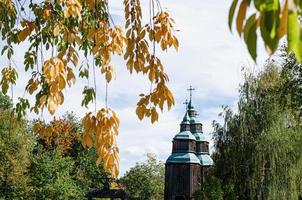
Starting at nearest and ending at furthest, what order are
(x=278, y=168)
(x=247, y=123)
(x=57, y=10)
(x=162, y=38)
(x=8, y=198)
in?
1. (x=162, y=38)
2. (x=57, y=10)
3. (x=278, y=168)
4. (x=247, y=123)
5. (x=8, y=198)

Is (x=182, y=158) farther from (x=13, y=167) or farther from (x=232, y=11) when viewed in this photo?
(x=232, y=11)

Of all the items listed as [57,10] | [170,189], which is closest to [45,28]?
[57,10]

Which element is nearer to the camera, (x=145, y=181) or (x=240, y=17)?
(x=240, y=17)

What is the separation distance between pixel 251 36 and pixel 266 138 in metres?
22.4

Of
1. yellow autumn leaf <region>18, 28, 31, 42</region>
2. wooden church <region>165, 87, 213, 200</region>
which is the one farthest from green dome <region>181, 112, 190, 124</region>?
yellow autumn leaf <region>18, 28, 31, 42</region>

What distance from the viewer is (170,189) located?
37438 millimetres

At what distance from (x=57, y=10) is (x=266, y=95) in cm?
2128

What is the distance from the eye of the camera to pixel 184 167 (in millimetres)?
38312

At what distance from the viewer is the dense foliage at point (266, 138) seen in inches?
875

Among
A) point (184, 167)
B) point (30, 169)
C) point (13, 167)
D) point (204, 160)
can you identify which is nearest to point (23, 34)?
point (30, 169)

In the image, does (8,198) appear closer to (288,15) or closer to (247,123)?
(247,123)

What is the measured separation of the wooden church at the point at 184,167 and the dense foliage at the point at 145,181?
16592 millimetres

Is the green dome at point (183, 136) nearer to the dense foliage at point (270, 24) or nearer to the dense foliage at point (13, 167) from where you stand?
the dense foliage at point (13, 167)

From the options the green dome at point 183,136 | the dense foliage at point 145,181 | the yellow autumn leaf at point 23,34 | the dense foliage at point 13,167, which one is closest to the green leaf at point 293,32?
the yellow autumn leaf at point 23,34
